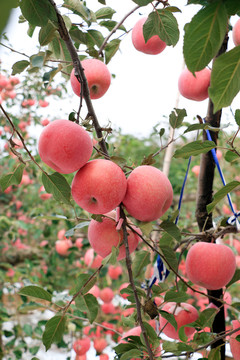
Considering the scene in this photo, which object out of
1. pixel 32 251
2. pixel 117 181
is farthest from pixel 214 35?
pixel 32 251

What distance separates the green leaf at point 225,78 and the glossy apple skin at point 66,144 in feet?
0.72

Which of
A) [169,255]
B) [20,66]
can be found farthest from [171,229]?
[20,66]

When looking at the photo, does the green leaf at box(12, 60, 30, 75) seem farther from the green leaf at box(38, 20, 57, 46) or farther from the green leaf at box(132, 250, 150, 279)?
the green leaf at box(132, 250, 150, 279)

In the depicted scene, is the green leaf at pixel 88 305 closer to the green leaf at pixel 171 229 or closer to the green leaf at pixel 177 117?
the green leaf at pixel 171 229

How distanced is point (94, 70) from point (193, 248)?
41 cm

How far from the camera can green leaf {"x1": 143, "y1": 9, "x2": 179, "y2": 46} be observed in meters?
0.60

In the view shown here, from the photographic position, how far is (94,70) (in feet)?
2.23

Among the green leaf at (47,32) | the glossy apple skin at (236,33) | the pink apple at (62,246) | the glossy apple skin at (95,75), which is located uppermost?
the pink apple at (62,246)

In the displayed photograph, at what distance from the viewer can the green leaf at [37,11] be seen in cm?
46

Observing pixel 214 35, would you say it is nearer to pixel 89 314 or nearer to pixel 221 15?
pixel 221 15

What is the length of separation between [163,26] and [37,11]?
0.24 m

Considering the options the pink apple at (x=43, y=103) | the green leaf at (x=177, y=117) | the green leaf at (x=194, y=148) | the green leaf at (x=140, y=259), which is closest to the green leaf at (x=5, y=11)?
the green leaf at (x=194, y=148)

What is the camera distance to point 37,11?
0.46 m

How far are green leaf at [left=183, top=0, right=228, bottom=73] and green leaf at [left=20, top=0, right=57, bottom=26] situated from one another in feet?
0.71
